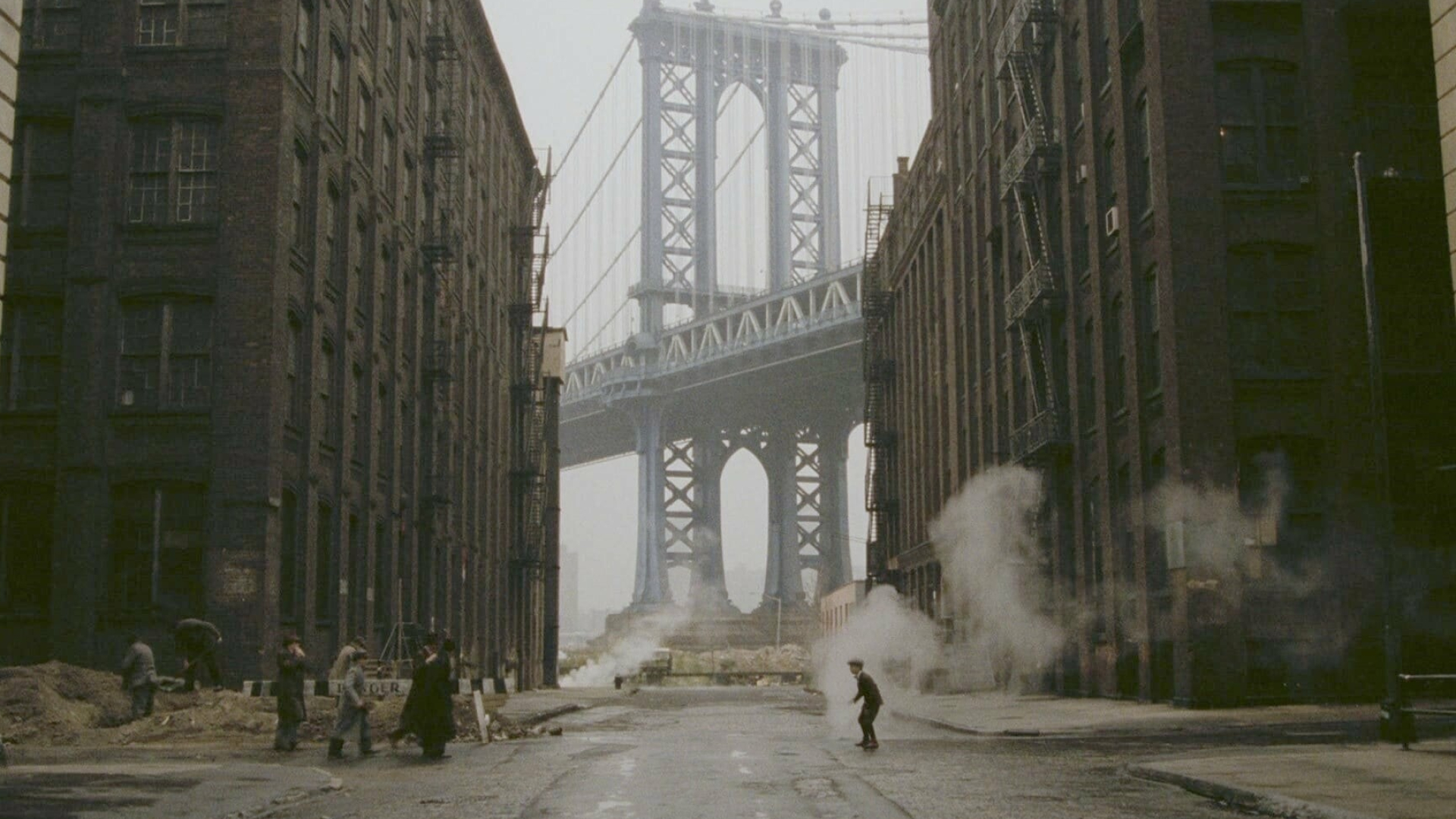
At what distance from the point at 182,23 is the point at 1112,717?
21.5 m

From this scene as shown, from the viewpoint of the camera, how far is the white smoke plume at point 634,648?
340 ft

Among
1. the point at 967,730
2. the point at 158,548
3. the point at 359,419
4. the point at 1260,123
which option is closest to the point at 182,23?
the point at 158,548

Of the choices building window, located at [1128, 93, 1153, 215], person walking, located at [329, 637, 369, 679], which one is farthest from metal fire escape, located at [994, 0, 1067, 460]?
person walking, located at [329, 637, 369, 679]

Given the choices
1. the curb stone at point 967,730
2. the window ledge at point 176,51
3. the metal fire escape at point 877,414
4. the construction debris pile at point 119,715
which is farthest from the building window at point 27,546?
the metal fire escape at point 877,414

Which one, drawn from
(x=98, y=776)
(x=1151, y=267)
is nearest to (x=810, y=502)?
(x=1151, y=267)

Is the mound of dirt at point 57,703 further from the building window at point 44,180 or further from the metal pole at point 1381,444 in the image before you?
the metal pole at point 1381,444

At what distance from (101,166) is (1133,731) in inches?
822

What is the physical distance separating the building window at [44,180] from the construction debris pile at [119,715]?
8.65 m

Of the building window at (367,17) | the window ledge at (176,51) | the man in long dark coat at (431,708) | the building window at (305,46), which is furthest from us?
the building window at (367,17)

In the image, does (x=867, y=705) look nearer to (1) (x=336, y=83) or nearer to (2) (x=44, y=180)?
(2) (x=44, y=180)

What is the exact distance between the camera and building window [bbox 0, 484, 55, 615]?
28.1 meters

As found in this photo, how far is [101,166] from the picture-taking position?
29.0m

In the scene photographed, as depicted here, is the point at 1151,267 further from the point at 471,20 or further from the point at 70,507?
the point at 471,20

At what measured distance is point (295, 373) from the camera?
102 feet
